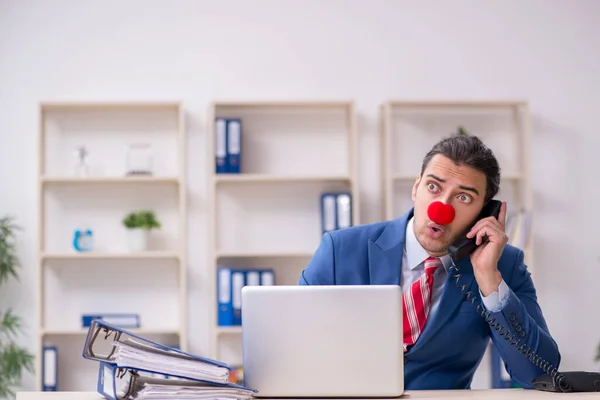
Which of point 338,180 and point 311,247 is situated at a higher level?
point 338,180

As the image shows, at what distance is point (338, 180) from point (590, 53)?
1.62 metres

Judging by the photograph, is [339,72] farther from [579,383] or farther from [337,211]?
[579,383]

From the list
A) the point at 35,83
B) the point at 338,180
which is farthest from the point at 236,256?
the point at 35,83

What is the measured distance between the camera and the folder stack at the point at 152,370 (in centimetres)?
142

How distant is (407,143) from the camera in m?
4.52

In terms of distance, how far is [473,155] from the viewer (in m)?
2.09

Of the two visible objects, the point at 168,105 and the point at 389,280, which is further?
the point at 168,105

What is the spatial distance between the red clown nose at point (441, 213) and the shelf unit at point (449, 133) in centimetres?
236

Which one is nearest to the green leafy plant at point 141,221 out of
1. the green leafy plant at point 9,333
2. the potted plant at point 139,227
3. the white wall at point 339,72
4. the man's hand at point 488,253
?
the potted plant at point 139,227

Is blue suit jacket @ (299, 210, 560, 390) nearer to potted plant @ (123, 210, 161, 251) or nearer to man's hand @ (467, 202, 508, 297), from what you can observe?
man's hand @ (467, 202, 508, 297)

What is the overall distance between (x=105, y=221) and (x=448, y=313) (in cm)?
273

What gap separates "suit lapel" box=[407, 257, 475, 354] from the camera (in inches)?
80.7

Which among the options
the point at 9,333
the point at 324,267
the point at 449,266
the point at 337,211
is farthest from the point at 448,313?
the point at 9,333

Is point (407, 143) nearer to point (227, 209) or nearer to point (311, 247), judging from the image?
point (311, 247)
